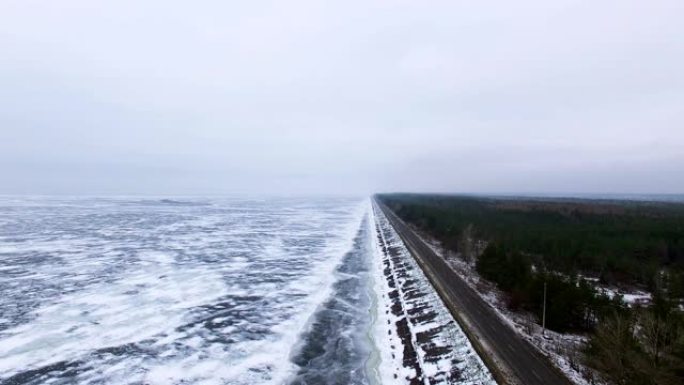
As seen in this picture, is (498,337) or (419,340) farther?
(419,340)

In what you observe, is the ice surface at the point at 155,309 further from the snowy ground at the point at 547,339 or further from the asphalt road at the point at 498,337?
the snowy ground at the point at 547,339

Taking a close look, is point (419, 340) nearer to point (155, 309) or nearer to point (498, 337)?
point (498, 337)

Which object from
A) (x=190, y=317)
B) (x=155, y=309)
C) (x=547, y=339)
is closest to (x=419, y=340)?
(x=547, y=339)

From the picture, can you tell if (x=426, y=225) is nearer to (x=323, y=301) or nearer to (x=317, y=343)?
(x=323, y=301)

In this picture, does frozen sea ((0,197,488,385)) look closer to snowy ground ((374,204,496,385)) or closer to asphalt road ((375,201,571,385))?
snowy ground ((374,204,496,385))

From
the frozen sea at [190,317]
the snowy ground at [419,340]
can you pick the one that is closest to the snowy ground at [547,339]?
the snowy ground at [419,340]
